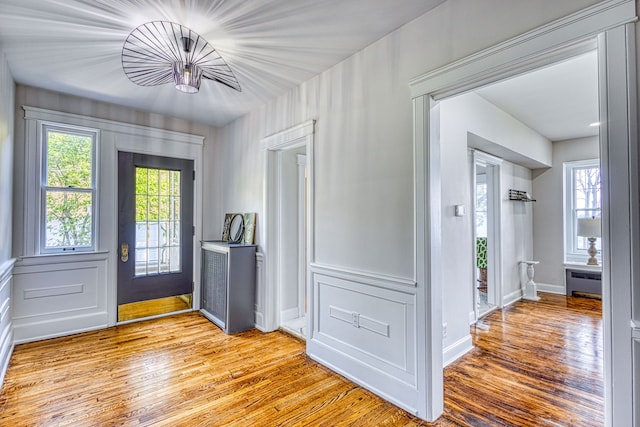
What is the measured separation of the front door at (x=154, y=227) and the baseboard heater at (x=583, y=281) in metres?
6.11

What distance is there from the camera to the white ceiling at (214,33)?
6.51 feet

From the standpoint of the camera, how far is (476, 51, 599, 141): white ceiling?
286 cm

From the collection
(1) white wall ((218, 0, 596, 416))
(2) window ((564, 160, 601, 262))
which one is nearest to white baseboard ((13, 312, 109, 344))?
(1) white wall ((218, 0, 596, 416))

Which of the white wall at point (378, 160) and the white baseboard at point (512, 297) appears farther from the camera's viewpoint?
the white baseboard at point (512, 297)

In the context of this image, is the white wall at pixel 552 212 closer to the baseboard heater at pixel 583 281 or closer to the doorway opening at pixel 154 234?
the baseboard heater at pixel 583 281

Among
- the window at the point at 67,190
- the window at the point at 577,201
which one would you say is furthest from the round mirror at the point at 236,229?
the window at the point at 577,201

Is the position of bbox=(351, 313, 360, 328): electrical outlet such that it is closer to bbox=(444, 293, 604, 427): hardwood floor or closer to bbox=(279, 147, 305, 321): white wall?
bbox=(444, 293, 604, 427): hardwood floor

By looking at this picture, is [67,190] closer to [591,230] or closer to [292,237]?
[292,237]

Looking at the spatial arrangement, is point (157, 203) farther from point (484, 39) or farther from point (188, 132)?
point (484, 39)

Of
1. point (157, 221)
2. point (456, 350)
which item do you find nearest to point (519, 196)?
point (456, 350)

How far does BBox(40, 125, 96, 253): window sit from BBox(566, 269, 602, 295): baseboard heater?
23.4 feet

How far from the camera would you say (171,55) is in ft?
8.20

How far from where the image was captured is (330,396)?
2295mm

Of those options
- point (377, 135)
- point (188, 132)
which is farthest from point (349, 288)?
point (188, 132)
